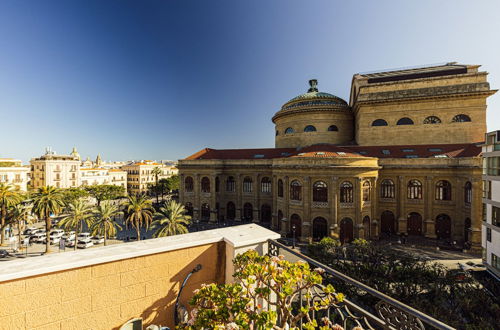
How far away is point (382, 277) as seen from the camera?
1382 centimetres

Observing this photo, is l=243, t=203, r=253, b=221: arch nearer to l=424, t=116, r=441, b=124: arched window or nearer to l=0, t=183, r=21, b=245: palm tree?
l=424, t=116, r=441, b=124: arched window

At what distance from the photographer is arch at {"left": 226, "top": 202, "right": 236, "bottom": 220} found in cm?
3537

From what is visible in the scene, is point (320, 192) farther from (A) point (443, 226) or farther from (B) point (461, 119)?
(B) point (461, 119)

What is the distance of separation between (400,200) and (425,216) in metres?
3.09


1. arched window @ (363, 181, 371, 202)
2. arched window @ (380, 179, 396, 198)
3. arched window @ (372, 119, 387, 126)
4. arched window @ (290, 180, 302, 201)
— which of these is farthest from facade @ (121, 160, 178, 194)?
arched window @ (380, 179, 396, 198)

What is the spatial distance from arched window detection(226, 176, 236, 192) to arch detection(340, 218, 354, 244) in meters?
17.2

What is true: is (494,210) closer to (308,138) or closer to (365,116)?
(365,116)

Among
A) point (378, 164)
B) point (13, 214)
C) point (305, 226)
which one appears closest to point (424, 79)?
point (378, 164)

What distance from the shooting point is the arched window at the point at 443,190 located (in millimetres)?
24894

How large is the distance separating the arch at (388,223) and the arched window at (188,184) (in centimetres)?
2794

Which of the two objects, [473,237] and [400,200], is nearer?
[473,237]

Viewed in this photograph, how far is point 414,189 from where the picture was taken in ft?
85.4

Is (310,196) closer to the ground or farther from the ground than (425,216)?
farther from the ground

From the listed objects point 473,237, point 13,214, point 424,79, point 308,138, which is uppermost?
point 424,79
